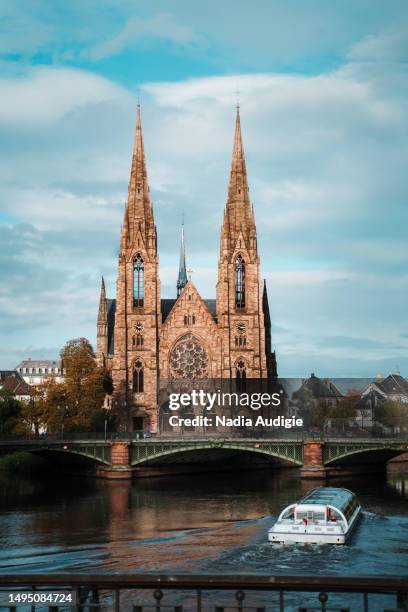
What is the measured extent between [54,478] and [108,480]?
25.4 ft

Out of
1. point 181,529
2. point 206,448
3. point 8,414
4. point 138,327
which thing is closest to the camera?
point 181,529

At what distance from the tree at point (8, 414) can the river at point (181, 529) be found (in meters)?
14.1

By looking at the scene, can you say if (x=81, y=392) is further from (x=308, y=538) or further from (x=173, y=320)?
(x=308, y=538)

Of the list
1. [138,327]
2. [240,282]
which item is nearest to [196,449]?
[138,327]

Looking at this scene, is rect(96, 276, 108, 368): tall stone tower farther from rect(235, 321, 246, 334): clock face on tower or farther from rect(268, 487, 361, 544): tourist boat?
rect(268, 487, 361, 544): tourist boat

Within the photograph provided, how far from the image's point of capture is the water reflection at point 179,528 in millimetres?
38906

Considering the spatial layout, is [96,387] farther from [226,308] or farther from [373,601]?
[373,601]

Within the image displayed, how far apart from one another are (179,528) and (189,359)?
5958 centimetres

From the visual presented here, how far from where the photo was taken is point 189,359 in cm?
10994

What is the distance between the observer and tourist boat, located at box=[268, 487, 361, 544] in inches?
1743

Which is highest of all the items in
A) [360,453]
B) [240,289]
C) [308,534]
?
[240,289]

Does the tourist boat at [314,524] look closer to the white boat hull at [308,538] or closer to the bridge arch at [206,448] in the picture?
the white boat hull at [308,538]

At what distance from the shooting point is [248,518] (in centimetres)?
5459

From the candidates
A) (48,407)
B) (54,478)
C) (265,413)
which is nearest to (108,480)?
(54,478)
